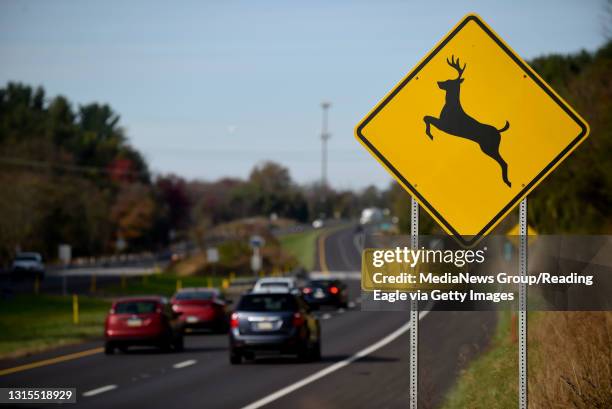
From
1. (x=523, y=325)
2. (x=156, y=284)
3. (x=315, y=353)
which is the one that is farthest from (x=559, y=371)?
(x=156, y=284)

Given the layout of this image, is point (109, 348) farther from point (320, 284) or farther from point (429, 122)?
point (320, 284)

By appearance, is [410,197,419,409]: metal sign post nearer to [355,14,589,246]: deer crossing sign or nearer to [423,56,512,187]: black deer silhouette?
[355,14,589,246]: deer crossing sign

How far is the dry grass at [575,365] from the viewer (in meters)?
10.5

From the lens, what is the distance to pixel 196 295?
3594 centimetres

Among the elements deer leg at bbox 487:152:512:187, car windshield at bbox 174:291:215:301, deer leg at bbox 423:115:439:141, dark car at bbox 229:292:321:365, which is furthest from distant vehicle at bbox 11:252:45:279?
deer leg at bbox 487:152:512:187

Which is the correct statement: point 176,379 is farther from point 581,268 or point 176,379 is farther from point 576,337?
point 581,268

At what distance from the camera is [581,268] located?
28.6 feet

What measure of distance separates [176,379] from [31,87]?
111 m

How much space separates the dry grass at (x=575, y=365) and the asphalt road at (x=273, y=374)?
122 centimetres

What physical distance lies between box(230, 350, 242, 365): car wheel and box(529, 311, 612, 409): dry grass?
11.6 meters

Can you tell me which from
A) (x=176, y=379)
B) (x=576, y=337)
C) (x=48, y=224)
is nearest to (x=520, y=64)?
(x=576, y=337)

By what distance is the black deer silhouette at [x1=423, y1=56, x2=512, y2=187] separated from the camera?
8352 millimetres

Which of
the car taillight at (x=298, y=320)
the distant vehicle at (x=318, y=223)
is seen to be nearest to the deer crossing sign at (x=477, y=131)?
the car taillight at (x=298, y=320)

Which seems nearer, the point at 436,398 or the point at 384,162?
the point at 384,162
